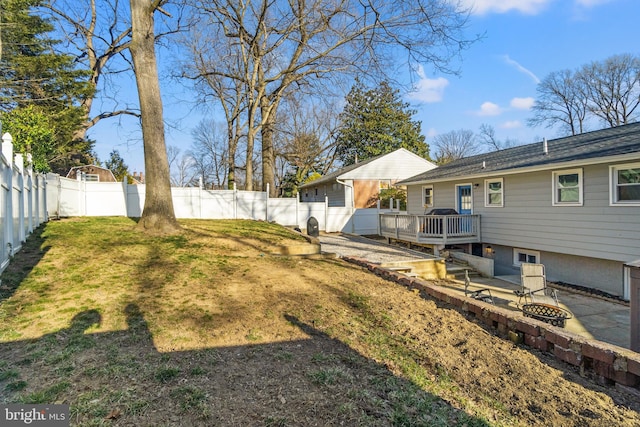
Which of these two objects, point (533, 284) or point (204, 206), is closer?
point (533, 284)

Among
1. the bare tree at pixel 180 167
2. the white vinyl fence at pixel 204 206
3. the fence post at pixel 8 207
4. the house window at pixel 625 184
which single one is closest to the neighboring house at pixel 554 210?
the house window at pixel 625 184

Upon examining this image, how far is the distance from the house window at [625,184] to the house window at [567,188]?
80 centimetres

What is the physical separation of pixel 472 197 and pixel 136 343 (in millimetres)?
12240

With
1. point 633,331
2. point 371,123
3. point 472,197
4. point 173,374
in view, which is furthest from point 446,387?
point 371,123

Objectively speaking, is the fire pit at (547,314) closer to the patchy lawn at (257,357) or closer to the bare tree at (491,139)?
the patchy lawn at (257,357)

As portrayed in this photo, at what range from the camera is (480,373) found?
3.08 metres

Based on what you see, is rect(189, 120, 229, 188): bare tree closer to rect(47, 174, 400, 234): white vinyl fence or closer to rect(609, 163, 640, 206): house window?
rect(47, 174, 400, 234): white vinyl fence

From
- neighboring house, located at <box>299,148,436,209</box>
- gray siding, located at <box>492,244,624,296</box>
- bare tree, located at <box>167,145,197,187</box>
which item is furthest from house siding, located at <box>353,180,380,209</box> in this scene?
bare tree, located at <box>167,145,197,187</box>

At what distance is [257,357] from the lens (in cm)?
308

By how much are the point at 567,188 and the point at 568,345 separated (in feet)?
24.9

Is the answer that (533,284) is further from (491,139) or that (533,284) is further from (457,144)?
(457,144)

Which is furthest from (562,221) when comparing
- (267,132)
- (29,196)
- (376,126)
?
(376,126)

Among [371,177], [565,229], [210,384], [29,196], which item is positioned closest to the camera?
[210,384]

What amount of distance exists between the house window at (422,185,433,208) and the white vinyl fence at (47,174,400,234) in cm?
342
